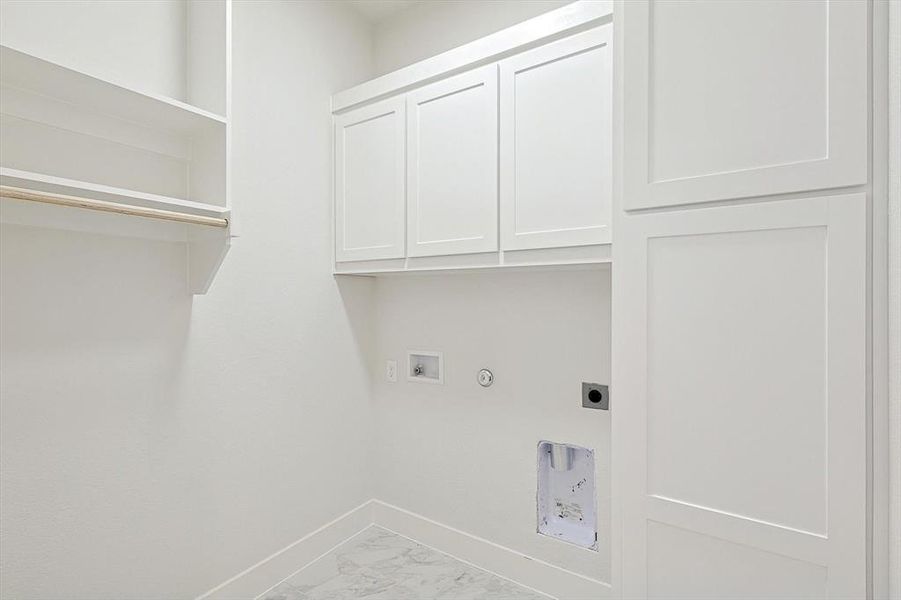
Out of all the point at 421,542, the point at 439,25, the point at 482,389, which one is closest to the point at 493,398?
the point at 482,389

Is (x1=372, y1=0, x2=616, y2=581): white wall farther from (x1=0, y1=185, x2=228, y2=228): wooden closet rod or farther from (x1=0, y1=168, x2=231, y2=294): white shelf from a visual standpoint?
(x1=0, y1=185, x2=228, y2=228): wooden closet rod

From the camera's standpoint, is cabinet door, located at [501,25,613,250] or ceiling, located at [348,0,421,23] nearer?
cabinet door, located at [501,25,613,250]

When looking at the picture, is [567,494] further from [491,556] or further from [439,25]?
[439,25]

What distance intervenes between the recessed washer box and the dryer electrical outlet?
1.93 feet

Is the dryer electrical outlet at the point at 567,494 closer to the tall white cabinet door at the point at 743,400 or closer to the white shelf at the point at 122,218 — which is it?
the tall white cabinet door at the point at 743,400

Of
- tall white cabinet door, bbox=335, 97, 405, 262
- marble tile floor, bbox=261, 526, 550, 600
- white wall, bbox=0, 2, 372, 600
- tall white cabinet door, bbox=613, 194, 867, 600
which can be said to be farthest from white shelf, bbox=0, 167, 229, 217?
marble tile floor, bbox=261, 526, 550, 600

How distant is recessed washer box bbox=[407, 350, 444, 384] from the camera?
2348 millimetres

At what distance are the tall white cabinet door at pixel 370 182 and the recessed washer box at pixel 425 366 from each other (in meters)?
0.54

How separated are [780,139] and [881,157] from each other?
7.2 inches

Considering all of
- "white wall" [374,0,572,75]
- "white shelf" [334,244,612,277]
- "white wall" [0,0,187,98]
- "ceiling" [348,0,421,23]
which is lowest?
"white shelf" [334,244,612,277]

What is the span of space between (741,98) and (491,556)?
1.97 metres

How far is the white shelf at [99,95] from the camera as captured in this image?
1.25 meters

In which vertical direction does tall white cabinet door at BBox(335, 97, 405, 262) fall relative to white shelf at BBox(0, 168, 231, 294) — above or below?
above

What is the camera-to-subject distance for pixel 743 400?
1.13 meters
